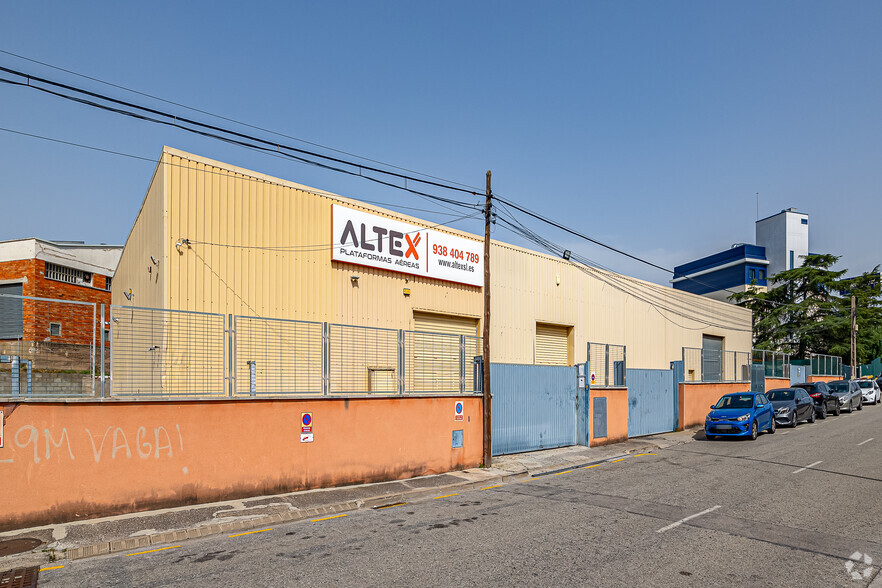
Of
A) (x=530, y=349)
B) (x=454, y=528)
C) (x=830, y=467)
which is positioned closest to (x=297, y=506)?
(x=454, y=528)

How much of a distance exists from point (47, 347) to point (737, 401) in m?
20.9


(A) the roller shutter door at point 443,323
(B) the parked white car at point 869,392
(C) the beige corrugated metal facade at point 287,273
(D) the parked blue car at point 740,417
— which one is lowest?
(B) the parked white car at point 869,392

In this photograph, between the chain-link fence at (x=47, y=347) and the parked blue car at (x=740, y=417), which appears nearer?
the chain-link fence at (x=47, y=347)

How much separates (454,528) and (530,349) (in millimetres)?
15619

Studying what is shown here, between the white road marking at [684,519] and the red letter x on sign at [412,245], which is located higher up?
the red letter x on sign at [412,245]

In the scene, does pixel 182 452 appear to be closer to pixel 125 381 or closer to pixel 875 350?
pixel 125 381

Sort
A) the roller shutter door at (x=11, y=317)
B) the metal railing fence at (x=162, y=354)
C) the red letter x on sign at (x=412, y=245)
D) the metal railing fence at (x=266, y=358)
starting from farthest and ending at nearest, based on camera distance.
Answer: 1. the red letter x on sign at (x=412, y=245)
2. the metal railing fence at (x=266, y=358)
3. the metal railing fence at (x=162, y=354)
4. the roller shutter door at (x=11, y=317)

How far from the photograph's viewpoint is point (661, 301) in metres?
32.9

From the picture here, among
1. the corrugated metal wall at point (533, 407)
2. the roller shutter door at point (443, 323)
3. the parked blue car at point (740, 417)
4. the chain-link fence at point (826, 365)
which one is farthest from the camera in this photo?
the chain-link fence at point (826, 365)

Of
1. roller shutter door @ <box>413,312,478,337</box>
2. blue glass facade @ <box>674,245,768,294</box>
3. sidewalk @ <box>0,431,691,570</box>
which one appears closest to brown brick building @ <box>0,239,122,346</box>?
roller shutter door @ <box>413,312,478,337</box>

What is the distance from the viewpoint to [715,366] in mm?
→ 30000

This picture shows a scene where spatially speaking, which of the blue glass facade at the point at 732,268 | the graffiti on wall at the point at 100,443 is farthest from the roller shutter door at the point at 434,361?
the blue glass facade at the point at 732,268

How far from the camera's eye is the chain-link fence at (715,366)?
2919cm

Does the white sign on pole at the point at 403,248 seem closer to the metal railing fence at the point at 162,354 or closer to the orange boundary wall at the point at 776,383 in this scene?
the metal railing fence at the point at 162,354
